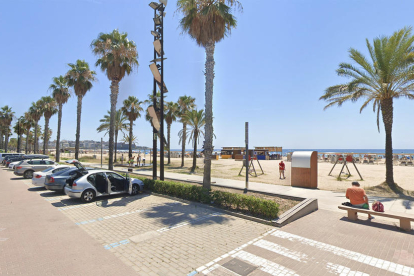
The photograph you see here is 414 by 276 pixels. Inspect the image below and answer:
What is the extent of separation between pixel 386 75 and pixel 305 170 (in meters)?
6.65

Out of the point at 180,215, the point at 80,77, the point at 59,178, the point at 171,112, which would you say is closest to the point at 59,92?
the point at 80,77

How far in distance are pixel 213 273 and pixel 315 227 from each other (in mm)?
3760

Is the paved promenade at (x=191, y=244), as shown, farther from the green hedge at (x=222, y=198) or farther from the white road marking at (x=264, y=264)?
the green hedge at (x=222, y=198)

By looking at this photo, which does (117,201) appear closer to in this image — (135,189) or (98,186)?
(98,186)

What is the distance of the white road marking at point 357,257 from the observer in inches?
159

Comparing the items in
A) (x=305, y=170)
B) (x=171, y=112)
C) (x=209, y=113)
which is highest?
(x=171, y=112)

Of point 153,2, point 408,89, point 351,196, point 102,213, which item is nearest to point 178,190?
point 102,213

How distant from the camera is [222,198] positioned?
8219 millimetres

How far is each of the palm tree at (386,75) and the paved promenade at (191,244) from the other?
8.14 meters

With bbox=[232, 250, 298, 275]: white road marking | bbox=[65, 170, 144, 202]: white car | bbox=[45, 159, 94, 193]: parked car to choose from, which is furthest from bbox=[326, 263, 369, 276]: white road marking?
bbox=[45, 159, 94, 193]: parked car

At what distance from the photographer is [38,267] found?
4.04 metres

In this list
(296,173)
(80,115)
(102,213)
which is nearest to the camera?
(102,213)

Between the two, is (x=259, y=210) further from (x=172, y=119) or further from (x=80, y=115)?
(x=80, y=115)

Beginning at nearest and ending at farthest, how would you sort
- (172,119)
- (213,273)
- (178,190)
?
1. (213,273)
2. (178,190)
3. (172,119)
